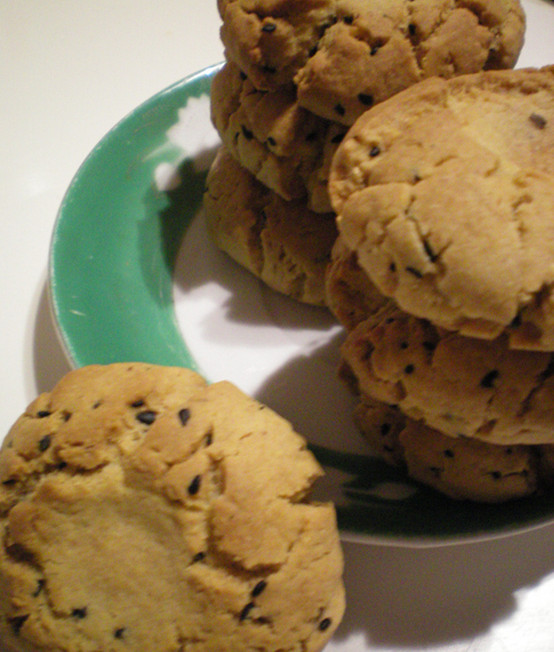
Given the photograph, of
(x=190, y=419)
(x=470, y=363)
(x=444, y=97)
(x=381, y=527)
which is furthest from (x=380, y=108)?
(x=381, y=527)

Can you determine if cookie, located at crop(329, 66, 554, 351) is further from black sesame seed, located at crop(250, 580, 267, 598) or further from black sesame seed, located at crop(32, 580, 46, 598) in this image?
black sesame seed, located at crop(32, 580, 46, 598)

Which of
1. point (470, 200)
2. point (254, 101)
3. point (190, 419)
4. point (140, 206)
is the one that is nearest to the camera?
point (470, 200)

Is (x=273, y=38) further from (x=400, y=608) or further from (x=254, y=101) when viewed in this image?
(x=400, y=608)

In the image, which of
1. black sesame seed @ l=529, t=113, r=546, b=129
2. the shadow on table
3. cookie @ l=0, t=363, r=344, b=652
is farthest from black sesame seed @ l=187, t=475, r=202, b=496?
black sesame seed @ l=529, t=113, r=546, b=129

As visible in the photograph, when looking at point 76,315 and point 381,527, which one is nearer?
point 381,527

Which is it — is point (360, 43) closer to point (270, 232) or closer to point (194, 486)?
point (270, 232)

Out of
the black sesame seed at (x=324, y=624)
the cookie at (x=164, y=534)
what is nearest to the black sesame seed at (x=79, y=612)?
the cookie at (x=164, y=534)

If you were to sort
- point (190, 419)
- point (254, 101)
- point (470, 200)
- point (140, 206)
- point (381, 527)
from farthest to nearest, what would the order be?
1. point (140, 206)
2. point (254, 101)
3. point (381, 527)
4. point (190, 419)
5. point (470, 200)
